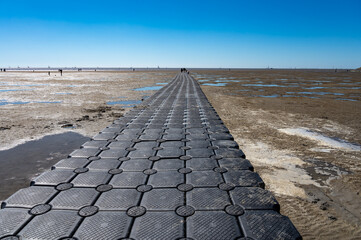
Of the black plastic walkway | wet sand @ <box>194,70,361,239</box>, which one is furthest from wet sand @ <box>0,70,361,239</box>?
the black plastic walkway

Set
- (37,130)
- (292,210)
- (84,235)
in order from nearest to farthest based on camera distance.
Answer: (84,235)
(292,210)
(37,130)

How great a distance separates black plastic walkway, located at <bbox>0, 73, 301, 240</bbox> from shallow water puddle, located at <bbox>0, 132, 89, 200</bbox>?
1431 mm

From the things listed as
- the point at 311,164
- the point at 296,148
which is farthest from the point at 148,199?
the point at 296,148

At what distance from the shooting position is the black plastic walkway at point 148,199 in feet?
5.70

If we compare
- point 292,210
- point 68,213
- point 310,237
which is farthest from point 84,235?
point 292,210

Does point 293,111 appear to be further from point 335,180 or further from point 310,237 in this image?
point 310,237

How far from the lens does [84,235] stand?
1694 millimetres

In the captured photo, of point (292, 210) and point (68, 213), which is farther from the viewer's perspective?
point (292, 210)

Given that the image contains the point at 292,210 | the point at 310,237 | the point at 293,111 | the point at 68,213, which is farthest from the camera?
the point at 293,111

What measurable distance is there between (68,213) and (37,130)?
6008 millimetres

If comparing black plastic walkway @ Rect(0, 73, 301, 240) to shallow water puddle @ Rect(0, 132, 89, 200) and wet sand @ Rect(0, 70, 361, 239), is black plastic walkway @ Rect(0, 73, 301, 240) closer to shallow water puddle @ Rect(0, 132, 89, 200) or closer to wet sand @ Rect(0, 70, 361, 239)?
wet sand @ Rect(0, 70, 361, 239)

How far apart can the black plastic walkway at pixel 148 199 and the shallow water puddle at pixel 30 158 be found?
143cm

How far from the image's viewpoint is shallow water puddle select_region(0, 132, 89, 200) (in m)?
3.77

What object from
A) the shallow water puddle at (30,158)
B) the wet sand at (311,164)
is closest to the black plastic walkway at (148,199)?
the wet sand at (311,164)
